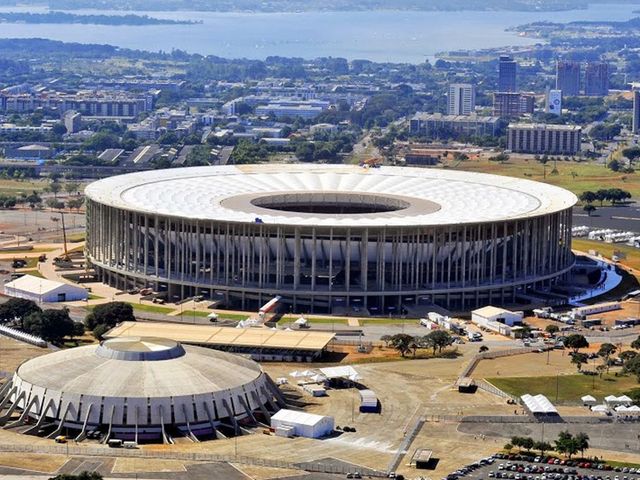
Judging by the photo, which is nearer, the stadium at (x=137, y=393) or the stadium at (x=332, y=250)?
the stadium at (x=137, y=393)

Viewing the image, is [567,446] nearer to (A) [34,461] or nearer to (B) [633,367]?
(B) [633,367]

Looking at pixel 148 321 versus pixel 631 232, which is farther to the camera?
pixel 631 232

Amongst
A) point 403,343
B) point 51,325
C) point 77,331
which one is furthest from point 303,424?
point 77,331

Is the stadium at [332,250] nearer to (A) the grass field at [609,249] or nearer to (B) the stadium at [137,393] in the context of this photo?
(A) the grass field at [609,249]

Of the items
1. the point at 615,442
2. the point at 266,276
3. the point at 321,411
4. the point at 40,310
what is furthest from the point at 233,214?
the point at 615,442

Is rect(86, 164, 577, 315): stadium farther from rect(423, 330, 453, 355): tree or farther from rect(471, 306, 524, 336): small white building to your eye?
rect(423, 330, 453, 355): tree

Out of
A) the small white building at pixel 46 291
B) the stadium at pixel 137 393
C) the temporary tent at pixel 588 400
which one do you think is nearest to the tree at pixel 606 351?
the temporary tent at pixel 588 400

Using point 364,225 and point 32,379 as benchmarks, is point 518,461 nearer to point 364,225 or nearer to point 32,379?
point 32,379
